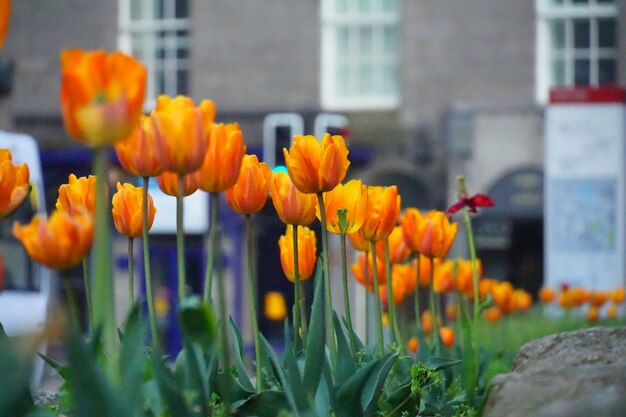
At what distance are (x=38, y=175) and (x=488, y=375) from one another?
9970 mm

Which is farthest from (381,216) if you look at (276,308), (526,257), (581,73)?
(581,73)

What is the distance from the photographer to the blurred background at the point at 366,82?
21281mm

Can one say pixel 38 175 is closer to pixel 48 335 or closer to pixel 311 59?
pixel 311 59

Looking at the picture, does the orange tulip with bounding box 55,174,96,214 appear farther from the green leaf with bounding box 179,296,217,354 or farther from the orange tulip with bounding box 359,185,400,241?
the green leaf with bounding box 179,296,217,354

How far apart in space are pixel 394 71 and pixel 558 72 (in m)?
2.51

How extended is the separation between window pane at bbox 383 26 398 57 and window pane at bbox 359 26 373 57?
226mm

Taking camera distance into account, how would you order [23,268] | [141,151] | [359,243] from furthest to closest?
1. [23,268]
2. [359,243]
3. [141,151]

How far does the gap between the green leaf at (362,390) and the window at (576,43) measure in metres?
19.0

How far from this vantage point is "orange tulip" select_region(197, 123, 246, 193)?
2.44m

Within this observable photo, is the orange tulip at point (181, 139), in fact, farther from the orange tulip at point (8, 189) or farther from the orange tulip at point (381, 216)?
the orange tulip at point (381, 216)

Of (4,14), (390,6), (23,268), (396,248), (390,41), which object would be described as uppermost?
(390,6)

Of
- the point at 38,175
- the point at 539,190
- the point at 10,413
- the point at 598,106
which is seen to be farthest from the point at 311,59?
the point at 10,413

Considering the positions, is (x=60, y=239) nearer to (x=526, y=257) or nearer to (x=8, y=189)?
(x=8, y=189)

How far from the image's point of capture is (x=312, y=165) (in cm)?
290
